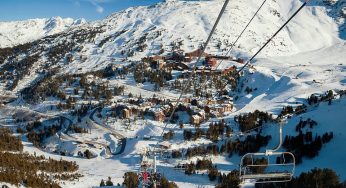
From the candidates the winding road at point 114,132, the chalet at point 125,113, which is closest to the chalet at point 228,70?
the chalet at point 125,113

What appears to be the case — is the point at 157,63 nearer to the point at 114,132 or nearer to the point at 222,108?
the point at 222,108

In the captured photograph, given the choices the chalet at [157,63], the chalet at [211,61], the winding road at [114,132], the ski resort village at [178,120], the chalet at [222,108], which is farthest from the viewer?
the chalet at [157,63]

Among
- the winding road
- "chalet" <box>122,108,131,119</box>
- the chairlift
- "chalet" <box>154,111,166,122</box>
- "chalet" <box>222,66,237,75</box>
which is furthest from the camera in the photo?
"chalet" <box>222,66,237,75</box>

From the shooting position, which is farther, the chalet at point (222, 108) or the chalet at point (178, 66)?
the chalet at point (178, 66)

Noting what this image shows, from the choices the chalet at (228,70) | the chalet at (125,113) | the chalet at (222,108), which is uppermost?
the chalet at (228,70)

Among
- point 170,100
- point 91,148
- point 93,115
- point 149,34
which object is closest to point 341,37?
point 149,34

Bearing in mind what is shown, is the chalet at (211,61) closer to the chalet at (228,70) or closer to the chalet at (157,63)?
the chalet at (228,70)

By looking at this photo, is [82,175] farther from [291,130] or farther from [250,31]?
[250,31]

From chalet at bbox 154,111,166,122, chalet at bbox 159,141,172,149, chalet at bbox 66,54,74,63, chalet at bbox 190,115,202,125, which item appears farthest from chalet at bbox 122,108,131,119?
chalet at bbox 66,54,74,63

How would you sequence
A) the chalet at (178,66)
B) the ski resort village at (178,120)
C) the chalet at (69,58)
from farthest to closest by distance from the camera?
the chalet at (69,58)
the chalet at (178,66)
the ski resort village at (178,120)

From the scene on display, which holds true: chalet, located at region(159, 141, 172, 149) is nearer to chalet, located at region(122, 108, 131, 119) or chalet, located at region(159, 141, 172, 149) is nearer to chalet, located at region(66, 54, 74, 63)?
chalet, located at region(122, 108, 131, 119)

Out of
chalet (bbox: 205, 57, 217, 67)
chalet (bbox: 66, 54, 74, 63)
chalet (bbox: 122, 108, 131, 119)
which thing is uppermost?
chalet (bbox: 66, 54, 74, 63)
